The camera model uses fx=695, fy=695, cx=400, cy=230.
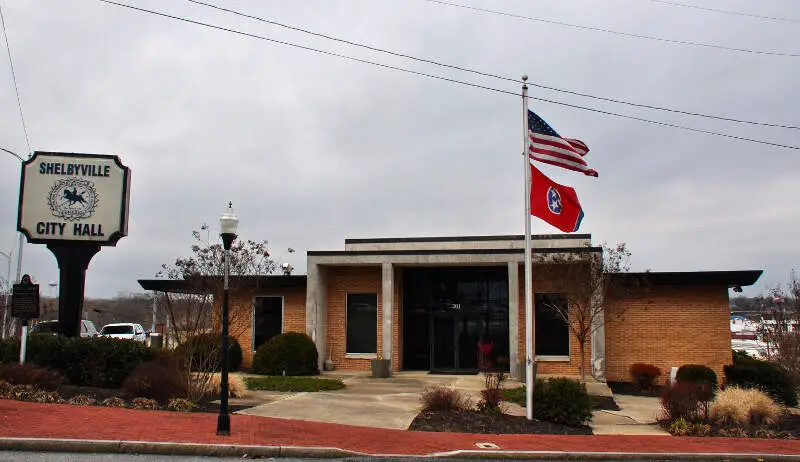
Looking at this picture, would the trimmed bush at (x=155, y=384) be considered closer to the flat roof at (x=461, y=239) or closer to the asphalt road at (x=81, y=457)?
the asphalt road at (x=81, y=457)

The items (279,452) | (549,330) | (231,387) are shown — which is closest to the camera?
(279,452)

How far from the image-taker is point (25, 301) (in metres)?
17.6

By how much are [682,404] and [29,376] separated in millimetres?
14188

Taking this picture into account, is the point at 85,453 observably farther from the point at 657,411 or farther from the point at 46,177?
the point at 657,411

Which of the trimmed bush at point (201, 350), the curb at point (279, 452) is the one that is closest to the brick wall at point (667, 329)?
the curb at point (279, 452)

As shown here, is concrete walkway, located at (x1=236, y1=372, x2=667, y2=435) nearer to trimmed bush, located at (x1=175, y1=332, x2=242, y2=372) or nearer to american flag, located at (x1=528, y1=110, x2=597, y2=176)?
trimmed bush, located at (x1=175, y1=332, x2=242, y2=372)

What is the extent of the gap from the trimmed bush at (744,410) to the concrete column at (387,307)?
11.8 metres

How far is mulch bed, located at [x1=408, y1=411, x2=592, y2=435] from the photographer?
13.8 metres

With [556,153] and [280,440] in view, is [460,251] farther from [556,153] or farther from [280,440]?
[280,440]

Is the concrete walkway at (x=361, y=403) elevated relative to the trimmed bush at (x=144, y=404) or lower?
lower

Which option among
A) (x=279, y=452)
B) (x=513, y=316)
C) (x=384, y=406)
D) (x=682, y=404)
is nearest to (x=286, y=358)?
(x=384, y=406)

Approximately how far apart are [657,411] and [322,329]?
41.5ft

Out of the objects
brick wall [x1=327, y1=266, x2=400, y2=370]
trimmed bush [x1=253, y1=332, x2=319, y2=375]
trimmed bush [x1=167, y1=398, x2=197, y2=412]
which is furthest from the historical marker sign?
brick wall [x1=327, y1=266, x2=400, y2=370]

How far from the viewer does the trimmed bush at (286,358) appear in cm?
2342
